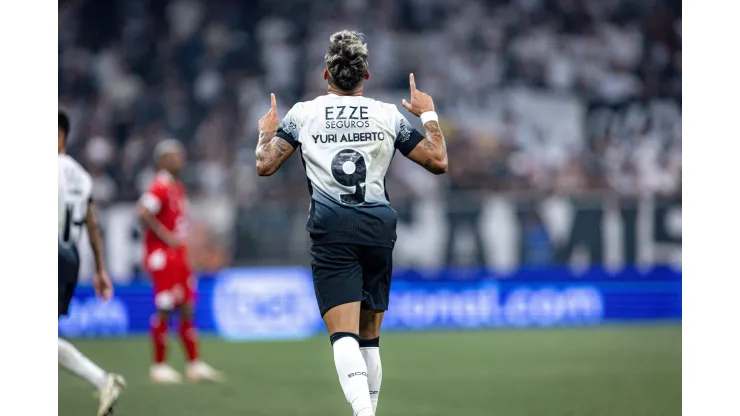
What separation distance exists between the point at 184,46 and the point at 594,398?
48.7ft

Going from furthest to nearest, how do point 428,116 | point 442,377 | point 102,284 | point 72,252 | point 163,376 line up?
1. point 163,376
2. point 442,377
3. point 102,284
4. point 72,252
5. point 428,116

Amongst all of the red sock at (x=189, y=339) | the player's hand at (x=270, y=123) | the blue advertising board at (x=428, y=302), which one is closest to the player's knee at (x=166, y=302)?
the red sock at (x=189, y=339)

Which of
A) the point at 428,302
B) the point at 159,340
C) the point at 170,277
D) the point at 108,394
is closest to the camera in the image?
the point at 108,394

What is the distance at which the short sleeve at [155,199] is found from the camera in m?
12.1

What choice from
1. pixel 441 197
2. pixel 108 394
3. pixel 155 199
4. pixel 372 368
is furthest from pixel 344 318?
pixel 441 197

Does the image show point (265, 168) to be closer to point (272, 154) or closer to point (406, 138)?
point (272, 154)

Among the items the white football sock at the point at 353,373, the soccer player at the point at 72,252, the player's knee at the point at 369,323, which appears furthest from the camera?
the soccer player at the point at 72,252

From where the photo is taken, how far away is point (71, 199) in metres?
8.29

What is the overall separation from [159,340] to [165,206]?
1.40m

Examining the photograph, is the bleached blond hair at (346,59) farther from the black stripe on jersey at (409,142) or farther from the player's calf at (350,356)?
the player's calf at (350,356)

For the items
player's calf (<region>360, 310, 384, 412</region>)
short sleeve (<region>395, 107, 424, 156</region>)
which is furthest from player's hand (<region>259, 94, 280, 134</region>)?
player's calf (<region>360, 310, 384, 412</region>)

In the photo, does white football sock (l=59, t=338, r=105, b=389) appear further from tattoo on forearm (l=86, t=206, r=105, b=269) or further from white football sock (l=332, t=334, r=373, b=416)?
white football sock (l=332, t=334, r=373, b=416)

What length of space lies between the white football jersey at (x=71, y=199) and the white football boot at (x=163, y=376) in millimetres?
3409

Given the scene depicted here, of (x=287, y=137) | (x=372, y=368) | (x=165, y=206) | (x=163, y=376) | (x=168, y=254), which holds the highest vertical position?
(x=287, y=137)
